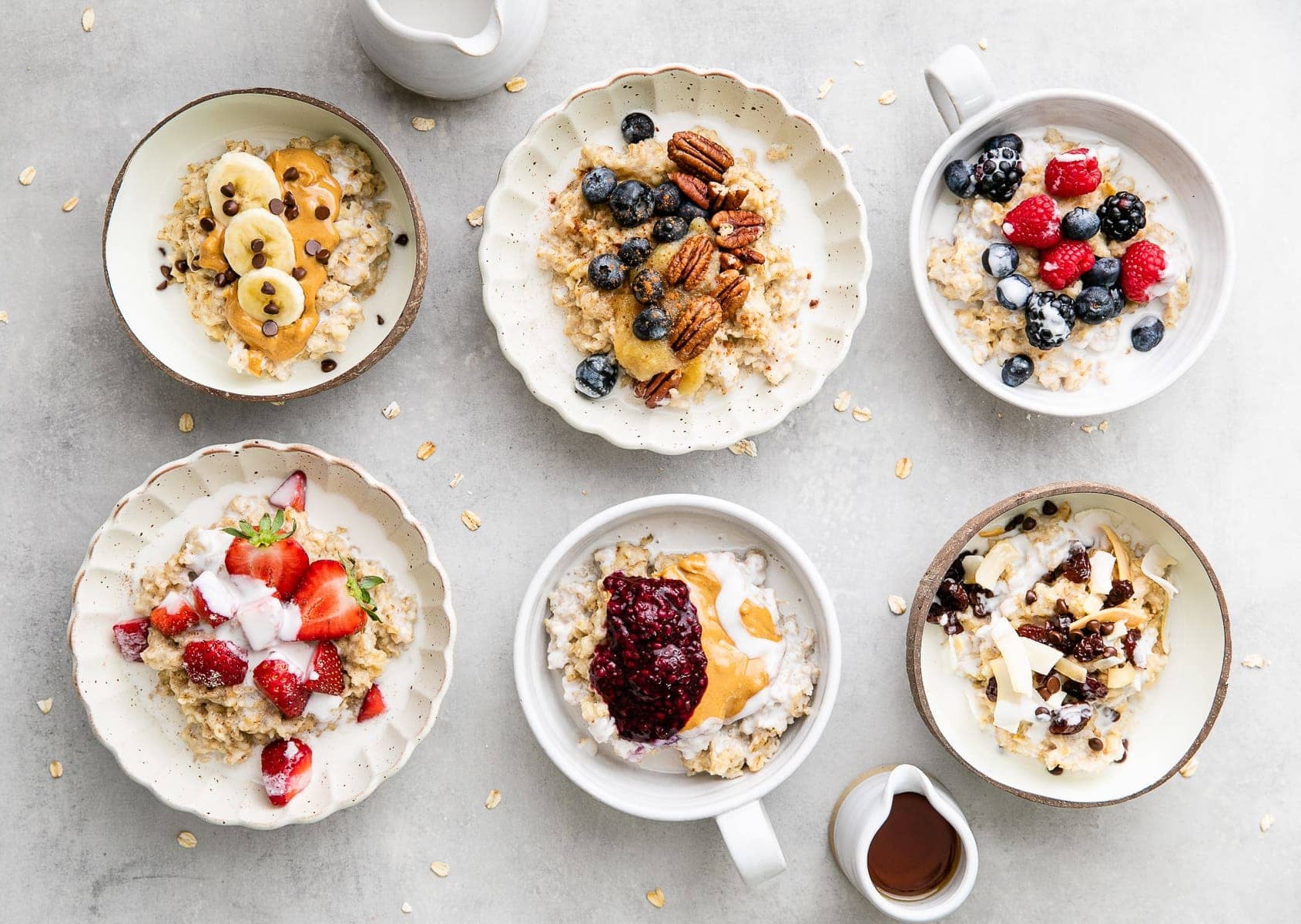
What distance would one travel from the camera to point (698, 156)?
191cm

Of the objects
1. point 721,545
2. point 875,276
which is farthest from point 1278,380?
point 721,545

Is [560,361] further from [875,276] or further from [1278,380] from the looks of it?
[1278,380]

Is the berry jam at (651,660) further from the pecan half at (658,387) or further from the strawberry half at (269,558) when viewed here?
the strawberry half at (269,558)

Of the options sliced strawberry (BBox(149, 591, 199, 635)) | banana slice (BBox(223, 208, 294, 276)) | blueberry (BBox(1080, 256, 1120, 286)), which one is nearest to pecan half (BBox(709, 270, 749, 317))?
blueberry (BBox(1080, 256, 1120, 286))

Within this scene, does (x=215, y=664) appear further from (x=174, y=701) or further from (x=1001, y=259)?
(x=1001, y=259)

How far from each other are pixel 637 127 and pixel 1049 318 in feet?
2.98

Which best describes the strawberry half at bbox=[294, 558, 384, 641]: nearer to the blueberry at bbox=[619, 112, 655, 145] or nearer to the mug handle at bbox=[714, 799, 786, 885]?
the mug handle at bbox=[714, 799, 786, 885]

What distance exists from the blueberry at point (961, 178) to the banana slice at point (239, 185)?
1339 mm

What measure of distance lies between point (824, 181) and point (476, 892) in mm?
1659

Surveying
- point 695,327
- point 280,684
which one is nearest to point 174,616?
point 280,684

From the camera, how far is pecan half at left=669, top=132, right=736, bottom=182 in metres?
1.90

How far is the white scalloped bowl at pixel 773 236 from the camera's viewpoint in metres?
1.92

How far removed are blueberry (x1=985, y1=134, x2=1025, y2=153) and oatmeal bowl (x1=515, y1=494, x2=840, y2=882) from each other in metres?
0.92

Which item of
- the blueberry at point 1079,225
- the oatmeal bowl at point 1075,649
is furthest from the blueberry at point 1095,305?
the oatmeal bowl at point 1075,649
